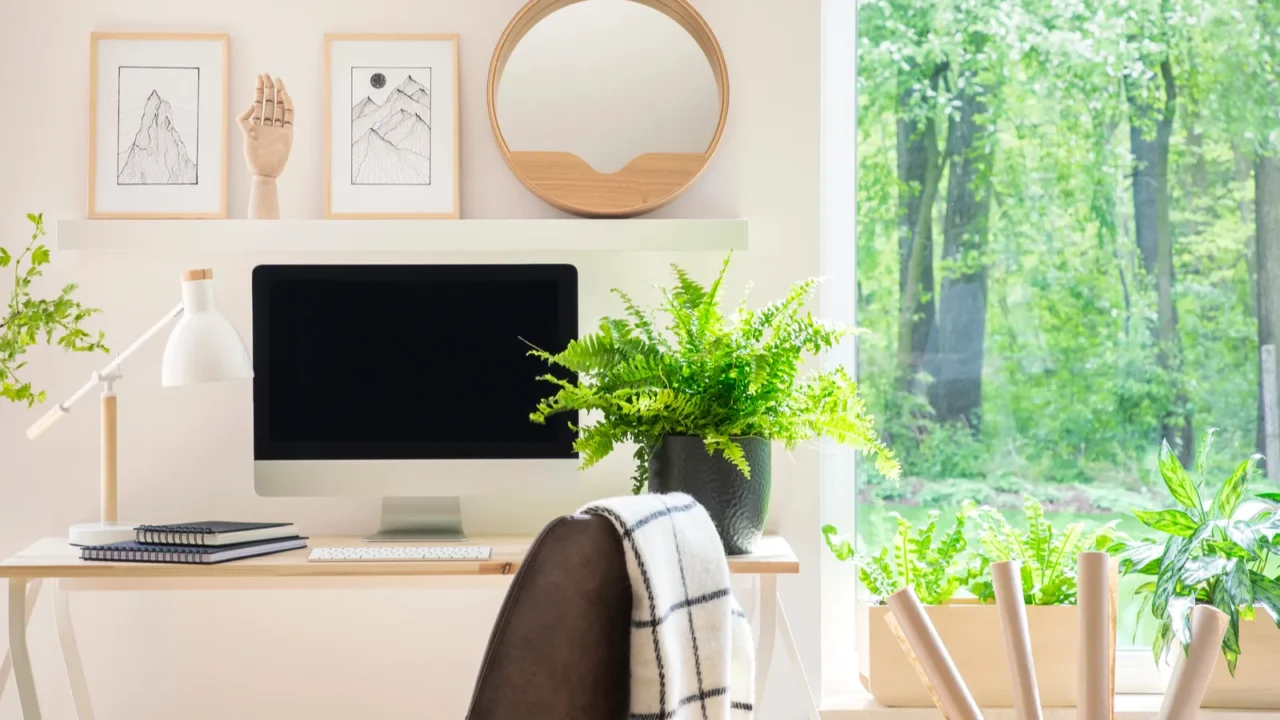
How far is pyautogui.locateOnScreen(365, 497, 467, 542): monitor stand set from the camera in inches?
83.4

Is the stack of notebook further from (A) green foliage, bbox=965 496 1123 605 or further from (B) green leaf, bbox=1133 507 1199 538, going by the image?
(B) green leaf, bbox=1133 507 1199 538

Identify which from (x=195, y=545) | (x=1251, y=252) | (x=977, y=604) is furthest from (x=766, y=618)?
(x=1251, y=252)

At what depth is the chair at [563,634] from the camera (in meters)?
0.87

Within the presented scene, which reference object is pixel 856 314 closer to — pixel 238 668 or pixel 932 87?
pixel 932 87

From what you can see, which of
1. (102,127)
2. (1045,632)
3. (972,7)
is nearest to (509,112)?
(102,127)

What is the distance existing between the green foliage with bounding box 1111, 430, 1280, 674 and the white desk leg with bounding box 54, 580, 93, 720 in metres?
1.98

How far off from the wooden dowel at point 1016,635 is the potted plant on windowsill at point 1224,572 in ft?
3.70

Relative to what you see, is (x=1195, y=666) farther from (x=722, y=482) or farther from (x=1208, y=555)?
(x=1208, y=555)

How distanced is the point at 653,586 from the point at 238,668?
5.42 ft

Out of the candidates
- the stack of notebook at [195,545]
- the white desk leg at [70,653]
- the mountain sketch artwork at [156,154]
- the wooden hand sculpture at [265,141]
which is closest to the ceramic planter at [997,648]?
the stack of notebook at [195,545]

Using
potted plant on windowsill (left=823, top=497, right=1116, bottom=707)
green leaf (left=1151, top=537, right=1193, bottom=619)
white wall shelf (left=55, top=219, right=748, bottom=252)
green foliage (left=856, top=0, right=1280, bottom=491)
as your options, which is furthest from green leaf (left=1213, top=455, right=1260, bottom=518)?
white wall shelf (left=55, top=219, right=748, bottom=252)

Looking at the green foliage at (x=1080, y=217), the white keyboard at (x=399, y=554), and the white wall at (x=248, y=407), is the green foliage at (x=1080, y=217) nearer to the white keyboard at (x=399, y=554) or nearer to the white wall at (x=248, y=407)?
the white wall at (x=248, y=407)

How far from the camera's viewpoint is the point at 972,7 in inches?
97.4

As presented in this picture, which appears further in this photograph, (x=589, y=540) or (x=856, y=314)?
(x=856, y=314)
